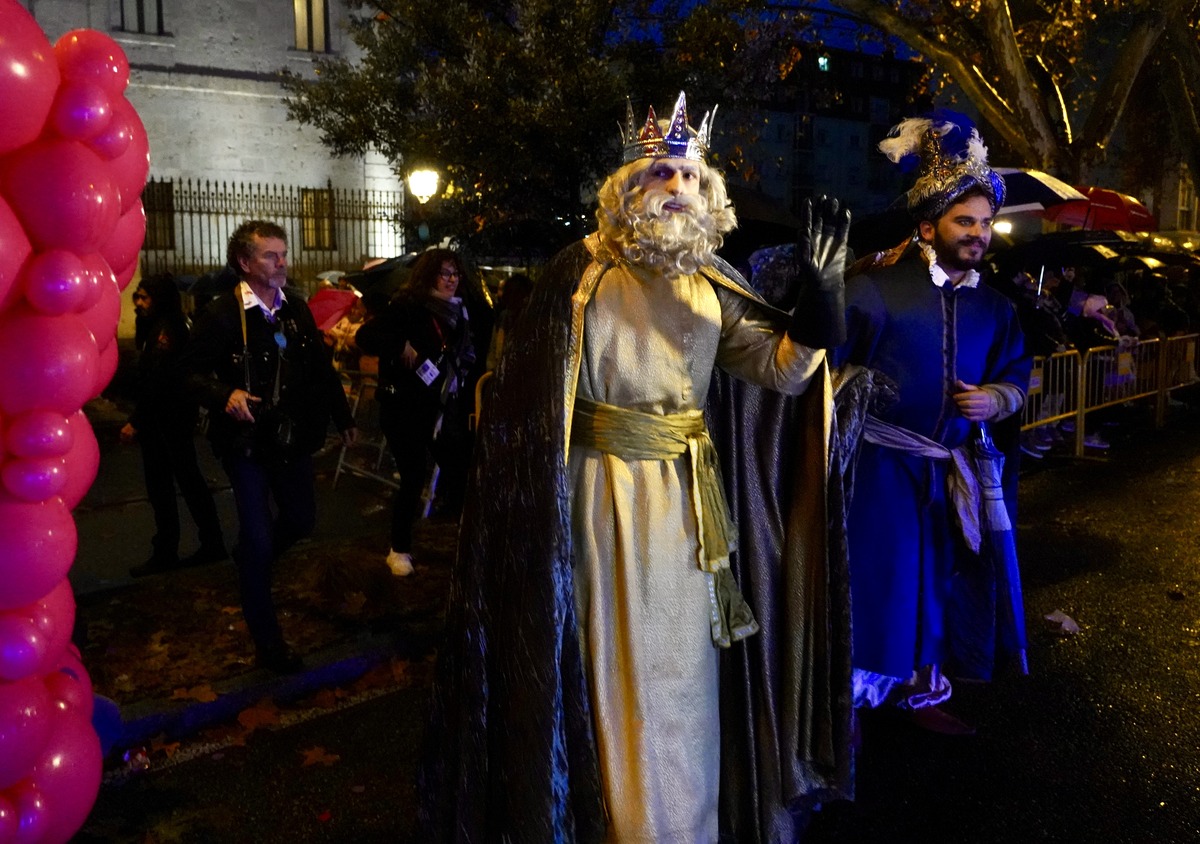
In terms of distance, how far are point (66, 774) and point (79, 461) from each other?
0.83 meters

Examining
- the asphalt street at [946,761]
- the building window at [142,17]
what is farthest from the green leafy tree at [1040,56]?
the building window at [142,17]

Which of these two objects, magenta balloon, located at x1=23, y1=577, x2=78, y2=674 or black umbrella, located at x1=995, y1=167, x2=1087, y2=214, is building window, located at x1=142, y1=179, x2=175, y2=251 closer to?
black umbrella, located at x1=995, y1=167, x2=1087, y2=214

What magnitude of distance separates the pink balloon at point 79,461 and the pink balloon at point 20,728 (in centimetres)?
48

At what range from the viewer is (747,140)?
15812mm

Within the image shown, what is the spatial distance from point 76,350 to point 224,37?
25.3 meters

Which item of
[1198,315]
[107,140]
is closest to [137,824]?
[107,140]

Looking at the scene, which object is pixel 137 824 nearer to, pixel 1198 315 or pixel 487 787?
pixel 487 787

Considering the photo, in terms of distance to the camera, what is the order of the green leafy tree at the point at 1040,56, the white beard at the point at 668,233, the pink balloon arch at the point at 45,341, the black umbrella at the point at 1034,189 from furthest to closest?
1. the green leafy tree at the point at 1040,56
2. the black umbrella at the point at 1034,189
3. the white beard at the point at 668,233
4. the pink balloon arch at the point at 45,341

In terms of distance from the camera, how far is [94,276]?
2.79 metres

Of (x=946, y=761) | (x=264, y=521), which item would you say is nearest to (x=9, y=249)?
(x=264, y=521)

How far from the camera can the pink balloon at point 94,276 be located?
275 cm

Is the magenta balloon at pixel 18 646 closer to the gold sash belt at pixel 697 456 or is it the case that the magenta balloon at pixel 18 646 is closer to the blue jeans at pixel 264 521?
the gold sash belt at pixel 697 456

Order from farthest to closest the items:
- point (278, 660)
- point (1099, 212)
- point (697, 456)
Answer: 1. point (1099, 212)
2. point (278, 660)
3. point (697, 456)

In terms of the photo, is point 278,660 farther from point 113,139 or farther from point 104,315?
point 113,139
